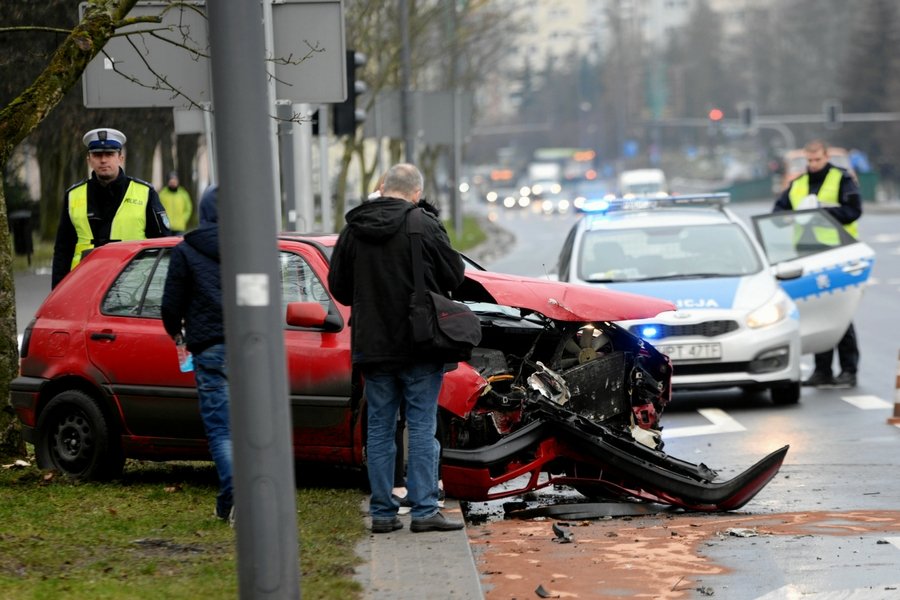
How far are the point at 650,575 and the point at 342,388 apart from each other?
2.28 m

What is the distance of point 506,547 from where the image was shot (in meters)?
7.42

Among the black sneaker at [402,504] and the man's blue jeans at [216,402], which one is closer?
the man's blue jeans at [216,402]

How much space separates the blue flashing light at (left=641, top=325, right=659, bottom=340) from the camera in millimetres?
12281

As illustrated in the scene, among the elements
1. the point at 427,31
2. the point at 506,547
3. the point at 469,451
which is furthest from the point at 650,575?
the point at 427,31

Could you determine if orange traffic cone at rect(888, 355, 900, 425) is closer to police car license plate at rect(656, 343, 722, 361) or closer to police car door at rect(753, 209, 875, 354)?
police car license plate at rect(656, 343, 722, 361)

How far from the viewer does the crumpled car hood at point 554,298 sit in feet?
26.4

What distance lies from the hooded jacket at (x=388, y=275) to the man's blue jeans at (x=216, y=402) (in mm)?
653

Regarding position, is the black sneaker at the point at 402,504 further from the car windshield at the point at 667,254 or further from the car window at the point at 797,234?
the car window at the point at 797,234

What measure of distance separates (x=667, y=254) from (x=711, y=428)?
226 centimetres

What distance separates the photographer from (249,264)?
5035 mm

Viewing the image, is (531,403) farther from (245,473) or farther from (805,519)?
(245,473)

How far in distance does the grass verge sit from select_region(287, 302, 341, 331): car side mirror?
2.90 feet

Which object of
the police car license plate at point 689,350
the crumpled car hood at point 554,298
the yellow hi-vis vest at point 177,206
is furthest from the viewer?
the yellow hi-vis vest at point 177,206

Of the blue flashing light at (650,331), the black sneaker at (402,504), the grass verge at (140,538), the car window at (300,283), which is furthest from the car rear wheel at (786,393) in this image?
the black sneaker at (402,504)
